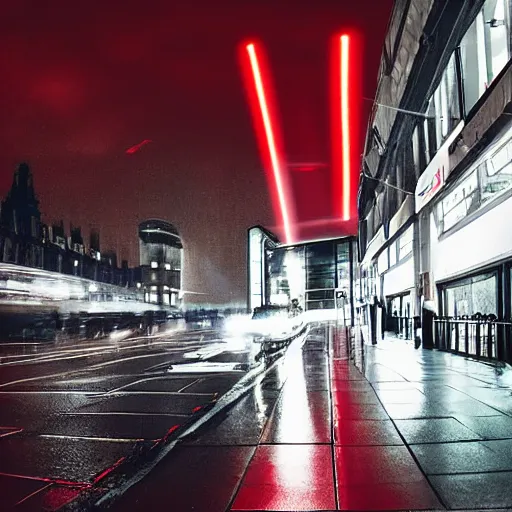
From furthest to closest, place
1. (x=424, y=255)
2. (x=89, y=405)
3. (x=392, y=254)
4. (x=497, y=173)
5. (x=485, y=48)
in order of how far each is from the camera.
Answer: (x=392, y=254) < (x=424, y=255) < (x=485, y=48) < (x=497, y=173) < (x=89, y=405)

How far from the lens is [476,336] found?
13031 mm

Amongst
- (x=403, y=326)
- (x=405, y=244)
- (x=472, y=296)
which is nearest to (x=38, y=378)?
(x=472, y=296)

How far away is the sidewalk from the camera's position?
3.82 meters

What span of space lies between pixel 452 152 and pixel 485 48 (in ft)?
8.96

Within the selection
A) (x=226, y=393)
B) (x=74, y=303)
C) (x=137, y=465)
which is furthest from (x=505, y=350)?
(x=74, y=303)

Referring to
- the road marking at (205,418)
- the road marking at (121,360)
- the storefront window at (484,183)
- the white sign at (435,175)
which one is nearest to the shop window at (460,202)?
the storefront window at (484,183)

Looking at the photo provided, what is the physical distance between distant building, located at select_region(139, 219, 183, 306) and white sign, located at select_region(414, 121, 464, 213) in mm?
8300

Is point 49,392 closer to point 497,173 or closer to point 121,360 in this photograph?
point 121,360

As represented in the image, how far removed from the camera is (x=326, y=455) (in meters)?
4.96

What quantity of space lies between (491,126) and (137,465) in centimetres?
1055

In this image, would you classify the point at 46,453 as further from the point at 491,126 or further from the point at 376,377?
the point at 491,126

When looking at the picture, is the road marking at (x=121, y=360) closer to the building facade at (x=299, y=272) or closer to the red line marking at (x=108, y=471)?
the building facade at (x=299, y=272)

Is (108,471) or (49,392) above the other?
(108,471)

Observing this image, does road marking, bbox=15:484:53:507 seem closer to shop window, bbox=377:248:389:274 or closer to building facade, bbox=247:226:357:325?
building facade, bbox=247:226:357:325
